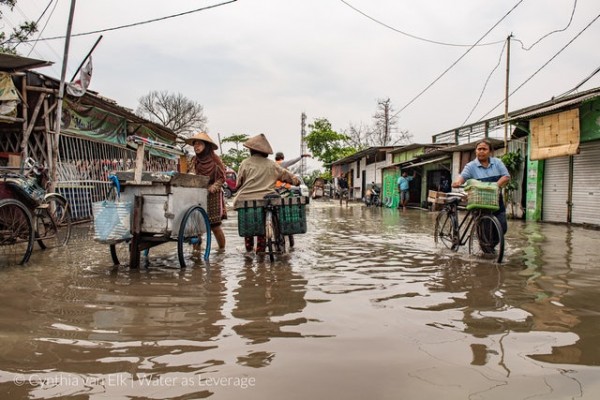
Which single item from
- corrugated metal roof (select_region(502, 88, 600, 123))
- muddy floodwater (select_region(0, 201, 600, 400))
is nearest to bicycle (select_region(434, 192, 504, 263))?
muddy floodwater (select_region(0, 201, 600, 400))

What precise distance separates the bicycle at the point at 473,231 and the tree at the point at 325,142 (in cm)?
3622

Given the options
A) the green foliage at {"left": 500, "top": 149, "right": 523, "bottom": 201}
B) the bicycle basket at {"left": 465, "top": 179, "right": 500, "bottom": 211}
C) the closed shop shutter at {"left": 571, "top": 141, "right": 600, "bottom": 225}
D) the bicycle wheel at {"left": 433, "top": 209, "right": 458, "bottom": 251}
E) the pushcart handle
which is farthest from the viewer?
the green foliage at {"left": 500, "top": 149, "right": 523, "bottom": 201}

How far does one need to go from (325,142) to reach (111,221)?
39.5 metres

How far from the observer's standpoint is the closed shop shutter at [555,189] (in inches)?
515

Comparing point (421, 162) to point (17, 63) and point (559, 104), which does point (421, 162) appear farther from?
point (17, 63)

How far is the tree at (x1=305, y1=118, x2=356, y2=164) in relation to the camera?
42.8 m

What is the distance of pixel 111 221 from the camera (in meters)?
4.79

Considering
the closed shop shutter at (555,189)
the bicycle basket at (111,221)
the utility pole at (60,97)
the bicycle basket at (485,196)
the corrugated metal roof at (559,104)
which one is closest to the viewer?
the bicycle basket at (111,221)

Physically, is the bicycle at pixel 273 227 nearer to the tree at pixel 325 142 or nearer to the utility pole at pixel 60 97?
the utility pole at pixel 60 97

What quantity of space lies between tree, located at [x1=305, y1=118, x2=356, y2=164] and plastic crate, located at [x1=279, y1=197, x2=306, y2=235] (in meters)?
37.2

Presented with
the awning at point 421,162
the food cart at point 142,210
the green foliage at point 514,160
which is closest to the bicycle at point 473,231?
the food cart at point 142,210

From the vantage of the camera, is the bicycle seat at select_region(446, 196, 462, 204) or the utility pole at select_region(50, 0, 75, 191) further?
the utility pole at select_region(50, 0, 75, 191)

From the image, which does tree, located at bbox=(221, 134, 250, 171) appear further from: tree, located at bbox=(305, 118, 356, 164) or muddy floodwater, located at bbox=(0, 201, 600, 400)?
muddy floodwater, located at bbox=(0, 201, 600, 400)

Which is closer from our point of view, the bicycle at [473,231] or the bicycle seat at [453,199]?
the bicycle at [473,231]
